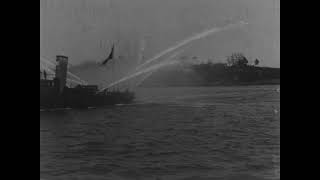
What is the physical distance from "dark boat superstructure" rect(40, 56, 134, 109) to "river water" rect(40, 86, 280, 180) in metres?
0.04

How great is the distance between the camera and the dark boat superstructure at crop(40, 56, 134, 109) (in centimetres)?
176

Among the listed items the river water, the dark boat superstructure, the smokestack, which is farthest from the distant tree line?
the smokestack

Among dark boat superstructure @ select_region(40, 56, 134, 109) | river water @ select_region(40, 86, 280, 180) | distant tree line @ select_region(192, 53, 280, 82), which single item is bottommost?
river water @ select_region(40, 86, 280, 180)

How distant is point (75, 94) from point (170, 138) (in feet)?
1.60

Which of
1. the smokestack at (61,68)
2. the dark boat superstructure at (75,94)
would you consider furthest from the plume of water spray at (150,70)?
the smokestack at (61,68)

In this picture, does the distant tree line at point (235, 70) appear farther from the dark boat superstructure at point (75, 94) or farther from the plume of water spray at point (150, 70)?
the dark boat superstructure at point (75, 94)

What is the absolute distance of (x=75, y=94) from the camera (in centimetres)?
179

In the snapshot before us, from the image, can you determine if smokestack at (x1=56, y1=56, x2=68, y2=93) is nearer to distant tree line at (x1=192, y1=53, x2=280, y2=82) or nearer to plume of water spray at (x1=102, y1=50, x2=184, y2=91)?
plume of water spray at (x1=102, y1=50, x2=184, y2=91)

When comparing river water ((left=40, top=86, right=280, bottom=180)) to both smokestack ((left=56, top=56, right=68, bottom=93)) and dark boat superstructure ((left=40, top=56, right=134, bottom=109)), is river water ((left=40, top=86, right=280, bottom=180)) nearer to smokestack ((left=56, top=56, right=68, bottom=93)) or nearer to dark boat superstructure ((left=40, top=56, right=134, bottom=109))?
dark boat superstructure ((left=40, top=56, right=134, bottom=109))

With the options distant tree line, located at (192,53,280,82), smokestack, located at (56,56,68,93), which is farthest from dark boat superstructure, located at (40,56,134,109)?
distant tree line, located at (192,53,280,82)

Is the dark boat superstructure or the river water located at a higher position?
the dark boat superstructure

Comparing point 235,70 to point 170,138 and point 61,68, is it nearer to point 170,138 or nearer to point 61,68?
point 170,138

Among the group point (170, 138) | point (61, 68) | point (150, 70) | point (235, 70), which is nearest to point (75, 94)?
point (61, 68)

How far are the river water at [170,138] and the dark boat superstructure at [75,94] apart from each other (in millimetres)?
36
